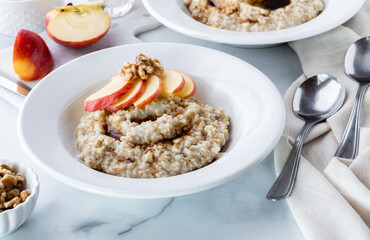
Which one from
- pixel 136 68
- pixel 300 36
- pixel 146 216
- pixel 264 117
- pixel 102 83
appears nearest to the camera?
pixel 146 216

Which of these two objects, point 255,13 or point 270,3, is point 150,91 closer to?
point 255,13

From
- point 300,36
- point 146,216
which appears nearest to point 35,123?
point 146,216

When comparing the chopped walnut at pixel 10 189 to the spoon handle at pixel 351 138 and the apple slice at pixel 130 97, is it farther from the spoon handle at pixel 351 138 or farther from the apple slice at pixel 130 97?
the spoon handle at pixel 351 138

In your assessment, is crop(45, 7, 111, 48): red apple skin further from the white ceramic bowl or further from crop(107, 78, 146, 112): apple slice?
crop(107, 78, 146, 112): apple slice

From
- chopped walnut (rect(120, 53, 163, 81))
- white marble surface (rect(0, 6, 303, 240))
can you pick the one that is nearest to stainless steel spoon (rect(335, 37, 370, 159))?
white marble surface (rect(0, 6, 303, 240))

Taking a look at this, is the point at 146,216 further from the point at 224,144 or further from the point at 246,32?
the point at 246,32

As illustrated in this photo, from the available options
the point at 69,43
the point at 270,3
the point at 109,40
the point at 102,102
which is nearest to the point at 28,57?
the point at 69,43

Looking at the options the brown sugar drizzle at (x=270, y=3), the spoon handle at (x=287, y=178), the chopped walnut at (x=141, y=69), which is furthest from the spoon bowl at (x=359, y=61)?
the chopped walnut at (x=141, y=69)
